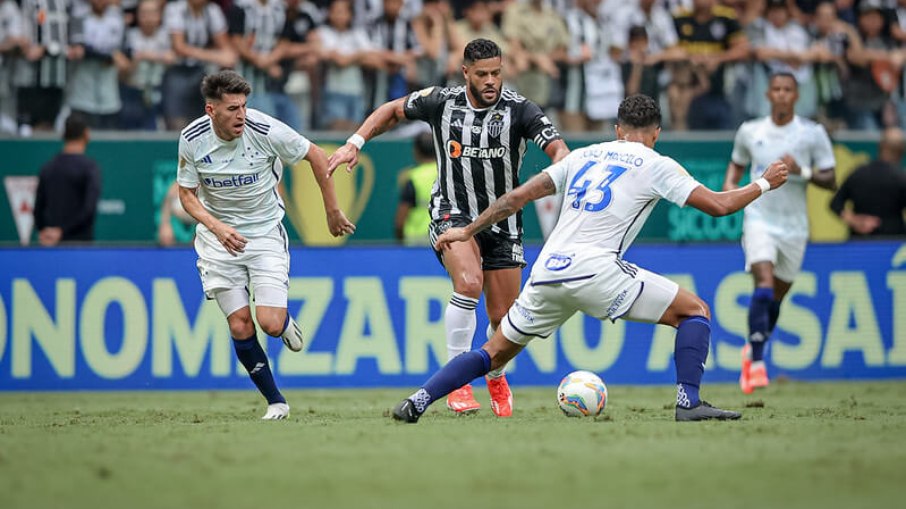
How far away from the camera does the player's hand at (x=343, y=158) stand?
982cm

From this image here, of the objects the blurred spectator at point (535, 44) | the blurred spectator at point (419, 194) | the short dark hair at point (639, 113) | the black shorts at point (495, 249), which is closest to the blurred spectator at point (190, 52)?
the blurred spectator at point (419, 194)

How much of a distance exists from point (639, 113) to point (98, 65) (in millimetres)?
9354

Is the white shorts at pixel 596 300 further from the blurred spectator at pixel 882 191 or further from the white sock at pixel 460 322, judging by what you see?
the blurred spectator at pixel 882 191

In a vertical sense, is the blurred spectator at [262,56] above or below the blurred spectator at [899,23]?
below

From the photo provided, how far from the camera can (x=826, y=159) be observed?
44.0 feet

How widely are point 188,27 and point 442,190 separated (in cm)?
762

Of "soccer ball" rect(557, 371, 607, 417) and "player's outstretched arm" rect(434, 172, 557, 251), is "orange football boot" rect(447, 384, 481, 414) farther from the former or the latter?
"player's outstretched arm" rect(434, 172, 557, 251)

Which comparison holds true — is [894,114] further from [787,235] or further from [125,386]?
[125,386]

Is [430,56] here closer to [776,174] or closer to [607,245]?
[607,245]

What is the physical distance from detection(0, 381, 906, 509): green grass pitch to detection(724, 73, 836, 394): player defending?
7.10ft

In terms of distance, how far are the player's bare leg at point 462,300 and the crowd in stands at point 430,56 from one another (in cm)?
710

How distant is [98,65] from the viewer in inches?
655

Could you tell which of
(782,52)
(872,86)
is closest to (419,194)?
(782,52)

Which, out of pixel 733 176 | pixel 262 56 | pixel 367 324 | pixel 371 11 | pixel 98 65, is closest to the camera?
pixel 733 176
